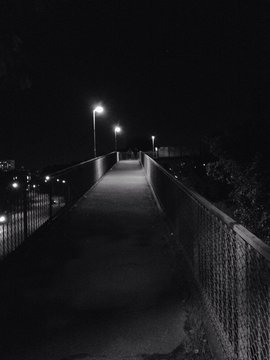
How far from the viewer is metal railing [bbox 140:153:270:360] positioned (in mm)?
3086

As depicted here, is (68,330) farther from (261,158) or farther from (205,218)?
(261,158)

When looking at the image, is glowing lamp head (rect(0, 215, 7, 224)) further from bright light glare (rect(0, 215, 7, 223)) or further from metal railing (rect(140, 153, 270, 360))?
metal railing (rect(140, 153, 270, 360))

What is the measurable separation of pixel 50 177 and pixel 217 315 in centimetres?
648

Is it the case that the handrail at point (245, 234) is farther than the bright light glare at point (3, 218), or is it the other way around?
the bright light glare at point (3, 218)

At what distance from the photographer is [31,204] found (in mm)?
8734

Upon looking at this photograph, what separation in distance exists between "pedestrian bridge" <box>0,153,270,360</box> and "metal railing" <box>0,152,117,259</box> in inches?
1.1

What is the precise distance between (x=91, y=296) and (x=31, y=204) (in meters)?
3.26

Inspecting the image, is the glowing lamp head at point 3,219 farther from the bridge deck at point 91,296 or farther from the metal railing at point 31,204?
the bridge deck at point 91,296

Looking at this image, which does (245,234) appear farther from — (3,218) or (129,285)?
(3,218)

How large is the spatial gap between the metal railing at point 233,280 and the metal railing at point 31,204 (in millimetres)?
3102

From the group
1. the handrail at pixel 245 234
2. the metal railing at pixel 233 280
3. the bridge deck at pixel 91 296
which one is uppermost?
the handrail at pixel 245 234

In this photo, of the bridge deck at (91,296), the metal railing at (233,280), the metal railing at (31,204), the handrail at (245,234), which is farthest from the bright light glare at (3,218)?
the handrail at (245,234)

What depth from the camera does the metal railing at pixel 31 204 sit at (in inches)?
298

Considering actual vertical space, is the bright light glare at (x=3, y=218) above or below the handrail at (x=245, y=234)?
below
